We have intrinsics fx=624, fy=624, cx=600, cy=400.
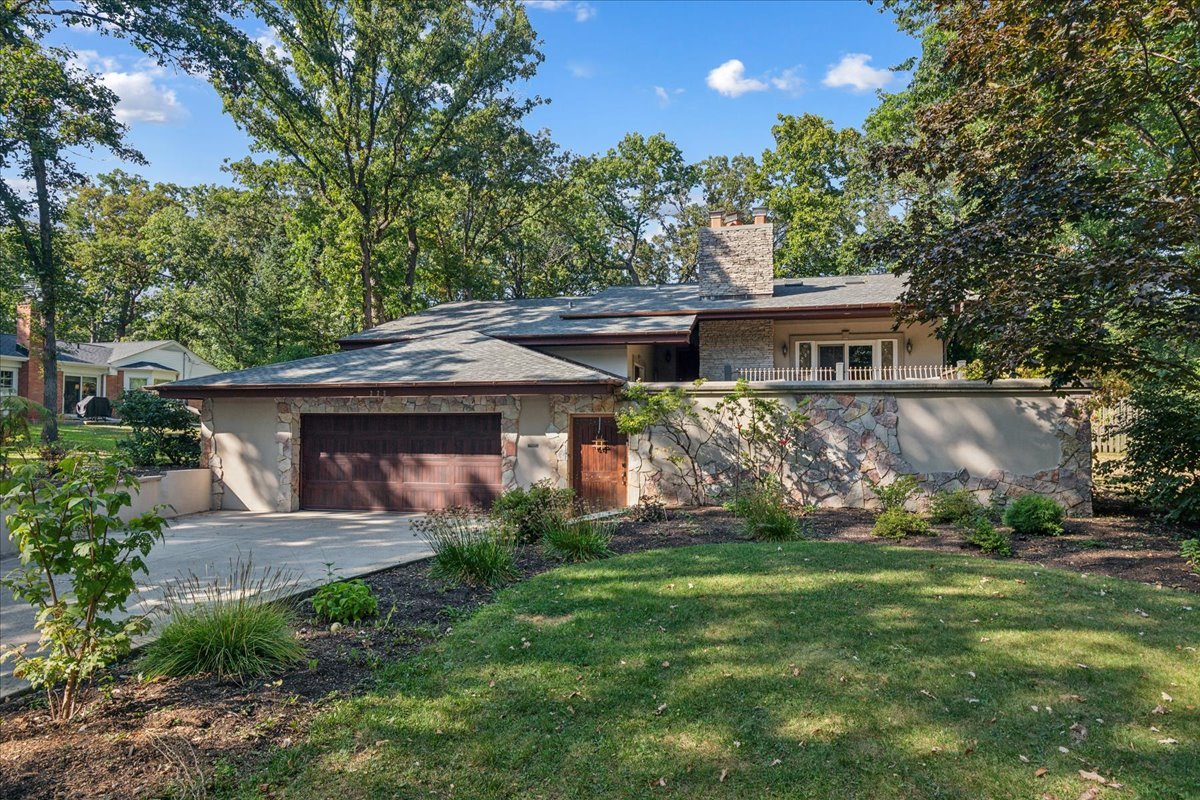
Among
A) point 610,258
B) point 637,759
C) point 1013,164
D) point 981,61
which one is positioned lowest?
point 637,759

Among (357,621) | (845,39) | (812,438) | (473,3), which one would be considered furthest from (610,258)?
(357,621)

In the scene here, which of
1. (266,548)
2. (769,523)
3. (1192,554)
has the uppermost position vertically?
(769,523)

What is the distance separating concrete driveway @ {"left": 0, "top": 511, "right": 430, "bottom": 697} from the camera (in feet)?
19.1

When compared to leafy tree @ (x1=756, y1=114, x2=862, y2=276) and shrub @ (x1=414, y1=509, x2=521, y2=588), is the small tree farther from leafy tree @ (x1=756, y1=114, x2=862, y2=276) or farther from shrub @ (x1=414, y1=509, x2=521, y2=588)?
leafy tree @ (x1=756, y1=114, x2=862, y2=276)

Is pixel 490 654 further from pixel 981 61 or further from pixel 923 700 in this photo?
pixel 981 61

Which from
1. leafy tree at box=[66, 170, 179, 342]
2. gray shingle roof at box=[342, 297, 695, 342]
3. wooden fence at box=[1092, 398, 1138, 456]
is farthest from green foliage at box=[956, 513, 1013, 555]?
leafy tree at box=[66, 170, 179, 342]

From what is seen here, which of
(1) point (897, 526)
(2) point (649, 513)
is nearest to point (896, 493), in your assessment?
(1) point (897, 526)

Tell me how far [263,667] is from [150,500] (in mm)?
8975

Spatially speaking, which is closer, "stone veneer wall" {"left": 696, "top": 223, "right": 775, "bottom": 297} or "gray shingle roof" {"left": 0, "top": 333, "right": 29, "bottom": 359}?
"stone veneer wall" {"left": 696, "top": 223, "right": 775, "bottom": 297}

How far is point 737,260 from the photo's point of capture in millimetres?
16953

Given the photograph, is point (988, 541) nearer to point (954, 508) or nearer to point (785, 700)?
point (954, 508)

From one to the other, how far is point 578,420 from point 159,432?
A: 947cm

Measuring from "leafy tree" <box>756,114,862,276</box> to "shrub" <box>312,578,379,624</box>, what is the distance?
24.5 metres

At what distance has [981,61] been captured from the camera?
8562 millimetres
